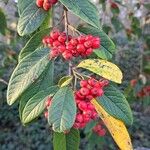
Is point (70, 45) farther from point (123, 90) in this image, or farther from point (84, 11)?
point (123, 90)

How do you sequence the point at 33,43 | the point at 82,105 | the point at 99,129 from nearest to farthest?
the point at 82,105 < the point at 33,43 < the point at 99,129

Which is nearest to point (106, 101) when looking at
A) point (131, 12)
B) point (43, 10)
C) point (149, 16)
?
point (43, 10)

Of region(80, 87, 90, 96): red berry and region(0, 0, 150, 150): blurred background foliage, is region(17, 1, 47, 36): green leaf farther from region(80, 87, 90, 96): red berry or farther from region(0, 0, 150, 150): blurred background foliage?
region(0, 0, 150, 150): blurred background foliage

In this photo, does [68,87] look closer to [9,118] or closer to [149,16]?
[149,16]

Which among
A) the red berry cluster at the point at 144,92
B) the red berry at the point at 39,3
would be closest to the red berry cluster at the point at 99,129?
the red berry cluster at the point at 144,92

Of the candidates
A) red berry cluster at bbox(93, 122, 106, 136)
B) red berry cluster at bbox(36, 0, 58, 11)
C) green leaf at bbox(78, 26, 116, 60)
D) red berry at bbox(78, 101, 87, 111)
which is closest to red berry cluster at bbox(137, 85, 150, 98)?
red berry cluster at bbox(93, 122, 106, 136)

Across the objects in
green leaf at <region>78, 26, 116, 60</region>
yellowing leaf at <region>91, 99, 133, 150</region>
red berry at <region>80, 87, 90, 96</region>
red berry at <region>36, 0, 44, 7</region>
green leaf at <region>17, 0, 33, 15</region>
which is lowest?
yellowing leaf at <region>91, 99, 133, 150</region>

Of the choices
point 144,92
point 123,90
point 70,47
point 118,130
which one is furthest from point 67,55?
point 123,90
